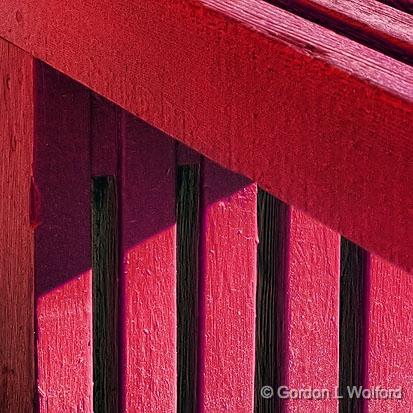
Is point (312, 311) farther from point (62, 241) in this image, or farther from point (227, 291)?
point (62, 241)

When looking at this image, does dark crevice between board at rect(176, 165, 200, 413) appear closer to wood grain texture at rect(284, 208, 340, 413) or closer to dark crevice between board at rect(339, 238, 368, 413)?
wood grain texture at rect(284, 208, 340, 413)

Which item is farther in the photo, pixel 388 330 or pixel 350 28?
pixel 388 330

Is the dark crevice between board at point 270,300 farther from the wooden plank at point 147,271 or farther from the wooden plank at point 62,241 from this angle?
the wooden plank at point 62,241

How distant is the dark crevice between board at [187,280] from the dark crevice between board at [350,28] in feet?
2.78

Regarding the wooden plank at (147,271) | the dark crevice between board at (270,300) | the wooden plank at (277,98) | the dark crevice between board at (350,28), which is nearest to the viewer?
the wooden plank at (277,98)

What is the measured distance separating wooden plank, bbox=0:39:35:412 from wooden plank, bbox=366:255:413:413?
33.0 inches

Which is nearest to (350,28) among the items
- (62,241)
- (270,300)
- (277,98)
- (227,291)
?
(277,98)

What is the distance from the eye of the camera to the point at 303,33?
121 cm

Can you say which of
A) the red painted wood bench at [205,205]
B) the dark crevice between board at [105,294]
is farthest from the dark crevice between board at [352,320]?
the dark crevice between board at [105,294]

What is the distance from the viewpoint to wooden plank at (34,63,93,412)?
1.95 metres

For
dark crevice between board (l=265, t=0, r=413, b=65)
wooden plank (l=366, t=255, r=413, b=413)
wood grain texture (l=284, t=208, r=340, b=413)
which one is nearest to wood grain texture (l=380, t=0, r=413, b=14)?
dark crevice between board (l=265, t=0, r=413, b=65)

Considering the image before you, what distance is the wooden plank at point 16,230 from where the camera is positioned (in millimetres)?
1953

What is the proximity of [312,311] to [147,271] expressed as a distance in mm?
433

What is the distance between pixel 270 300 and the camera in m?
2.31
